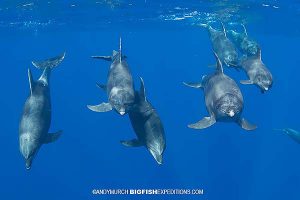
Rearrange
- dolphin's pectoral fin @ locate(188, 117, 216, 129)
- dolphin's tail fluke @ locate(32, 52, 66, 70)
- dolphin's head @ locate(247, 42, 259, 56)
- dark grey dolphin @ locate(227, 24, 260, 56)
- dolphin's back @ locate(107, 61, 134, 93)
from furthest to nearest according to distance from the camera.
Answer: dark grey dolphin @ locate(227, 24, 260, 56) < dolphin's head @ locate(247, 42, 259, 56) < dolphin's tail fluke @ locate(32, 52, 66, 70) < dolphin's back @ locate(107, 61, 134, 93) < dolphin's pectoral fin @ locate(188, 117, 216, 129)

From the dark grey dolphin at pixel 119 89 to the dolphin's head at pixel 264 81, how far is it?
4363 mm

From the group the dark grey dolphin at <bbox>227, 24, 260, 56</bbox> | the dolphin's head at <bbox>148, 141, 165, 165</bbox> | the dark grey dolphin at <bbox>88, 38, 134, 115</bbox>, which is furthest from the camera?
the dark grey dolphin at <bbox>227, 24, 260, 56</bbox>

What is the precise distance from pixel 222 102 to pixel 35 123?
485 cm

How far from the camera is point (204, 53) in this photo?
259ft

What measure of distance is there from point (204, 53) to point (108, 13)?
50440 mm

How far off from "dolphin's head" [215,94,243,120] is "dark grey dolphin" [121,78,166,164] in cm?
153

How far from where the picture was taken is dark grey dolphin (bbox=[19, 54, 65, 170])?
10.1 metres

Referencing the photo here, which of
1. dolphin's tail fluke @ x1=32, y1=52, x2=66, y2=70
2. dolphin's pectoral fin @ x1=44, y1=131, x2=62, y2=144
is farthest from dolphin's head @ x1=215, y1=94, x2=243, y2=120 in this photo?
dolphin's tail fluke @ x1=32, y1=52, x2=66, y2=70

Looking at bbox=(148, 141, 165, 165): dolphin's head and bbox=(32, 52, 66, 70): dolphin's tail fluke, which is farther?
bbox=(32, 52, 66, 70): dolphin's tail fluke

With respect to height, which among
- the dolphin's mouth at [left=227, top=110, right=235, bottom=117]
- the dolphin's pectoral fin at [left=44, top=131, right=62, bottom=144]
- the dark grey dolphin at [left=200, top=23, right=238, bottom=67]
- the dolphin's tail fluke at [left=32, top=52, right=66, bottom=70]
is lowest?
the dolphin's pectoral fin at [left=44, top=131, right=62, bottom=144]

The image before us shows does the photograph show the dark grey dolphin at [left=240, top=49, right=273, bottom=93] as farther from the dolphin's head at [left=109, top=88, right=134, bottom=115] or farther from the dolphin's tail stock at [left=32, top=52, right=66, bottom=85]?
the dolphin's tail stock at [left=32, top=52, right=66, bottom=85]

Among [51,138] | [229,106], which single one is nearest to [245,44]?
[229,106]

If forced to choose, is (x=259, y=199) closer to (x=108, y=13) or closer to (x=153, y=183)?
(x=153, y=183)

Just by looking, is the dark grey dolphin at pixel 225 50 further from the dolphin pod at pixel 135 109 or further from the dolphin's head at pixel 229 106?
the dolphin's head at pixel 229 106
